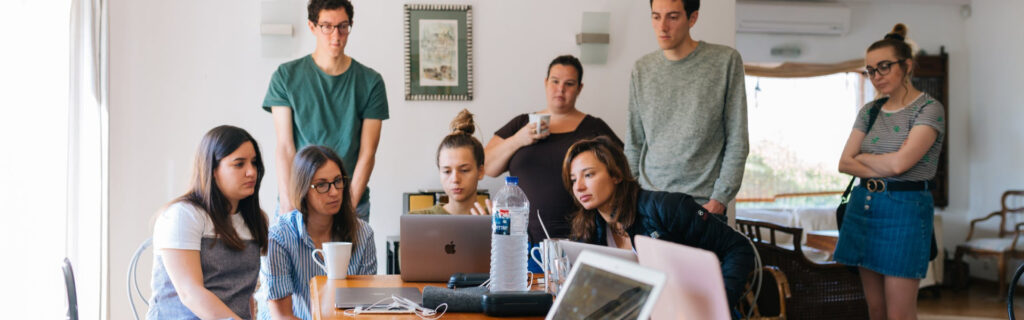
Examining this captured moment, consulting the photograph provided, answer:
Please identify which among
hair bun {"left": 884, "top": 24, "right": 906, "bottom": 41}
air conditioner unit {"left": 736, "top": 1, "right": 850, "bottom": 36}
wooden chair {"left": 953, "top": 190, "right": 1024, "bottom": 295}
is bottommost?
wooden chair {"left": 953, "top": 190, "right": 1024, "bottom": 295}

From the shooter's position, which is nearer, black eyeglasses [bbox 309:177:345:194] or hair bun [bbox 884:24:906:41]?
black eyeglasses [bbox 309:177:345:194]

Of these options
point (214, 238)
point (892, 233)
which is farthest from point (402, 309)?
point (892, 233)

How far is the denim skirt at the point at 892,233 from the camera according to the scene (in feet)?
9.47

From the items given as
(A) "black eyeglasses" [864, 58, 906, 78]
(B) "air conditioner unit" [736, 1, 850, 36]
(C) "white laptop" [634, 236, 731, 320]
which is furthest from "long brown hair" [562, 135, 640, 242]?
(B) "air conditioner unit" [736, 1, 850, 36]

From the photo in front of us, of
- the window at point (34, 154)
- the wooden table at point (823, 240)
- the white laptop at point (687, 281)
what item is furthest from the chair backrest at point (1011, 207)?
the window at point (34, 154)

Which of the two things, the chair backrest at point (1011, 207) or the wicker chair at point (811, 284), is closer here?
the wicker chair at point (811, 284)

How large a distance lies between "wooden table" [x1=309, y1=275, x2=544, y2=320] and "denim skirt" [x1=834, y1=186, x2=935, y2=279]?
181 cm

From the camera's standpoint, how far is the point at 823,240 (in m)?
5.93

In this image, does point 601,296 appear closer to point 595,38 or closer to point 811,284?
point 811,284

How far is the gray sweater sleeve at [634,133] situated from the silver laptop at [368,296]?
4.65 ft

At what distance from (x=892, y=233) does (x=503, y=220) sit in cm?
179

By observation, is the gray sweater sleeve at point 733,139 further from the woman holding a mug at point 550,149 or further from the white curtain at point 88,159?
the white curtain at point 88,159

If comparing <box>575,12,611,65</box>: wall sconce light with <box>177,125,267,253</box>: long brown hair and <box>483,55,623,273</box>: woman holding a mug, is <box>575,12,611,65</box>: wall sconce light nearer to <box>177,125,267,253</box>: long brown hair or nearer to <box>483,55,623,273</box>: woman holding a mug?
<box>483,55,623,273</box>: woman holding a mug

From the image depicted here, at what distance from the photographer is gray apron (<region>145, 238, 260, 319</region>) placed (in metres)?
2.21
